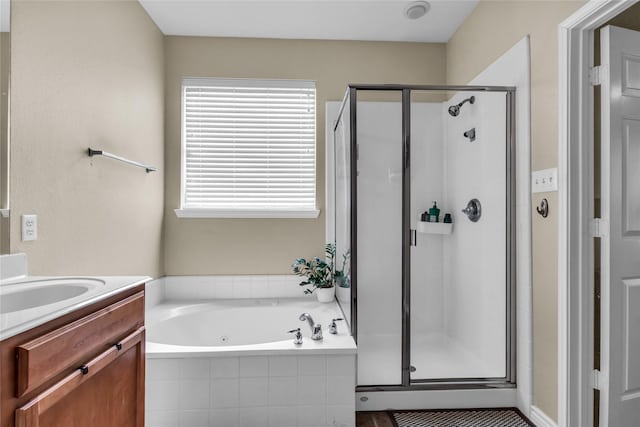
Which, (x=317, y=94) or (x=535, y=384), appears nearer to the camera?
(x=535, y=384)

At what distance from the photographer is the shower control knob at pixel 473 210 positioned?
2135mm

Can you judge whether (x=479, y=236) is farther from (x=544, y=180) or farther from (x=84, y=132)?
(x=84, y=132)

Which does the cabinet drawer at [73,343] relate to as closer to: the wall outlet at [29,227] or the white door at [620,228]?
the wall outlet at [29,227]

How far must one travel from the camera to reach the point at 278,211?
9.34 ft

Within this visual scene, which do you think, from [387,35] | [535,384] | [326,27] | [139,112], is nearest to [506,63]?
[387,35]

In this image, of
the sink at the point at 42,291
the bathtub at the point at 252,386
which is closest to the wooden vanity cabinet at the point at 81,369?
the sink at the point at 42,291

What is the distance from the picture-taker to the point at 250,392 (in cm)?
175

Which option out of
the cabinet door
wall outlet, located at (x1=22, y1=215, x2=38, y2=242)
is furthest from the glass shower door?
wall outlet, located at (x1=22, y1=215, x2=38, y2=242)

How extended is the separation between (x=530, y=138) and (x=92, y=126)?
2253 millimetres

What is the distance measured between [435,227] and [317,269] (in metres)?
1.03

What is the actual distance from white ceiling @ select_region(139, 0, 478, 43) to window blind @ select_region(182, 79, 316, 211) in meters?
0.37

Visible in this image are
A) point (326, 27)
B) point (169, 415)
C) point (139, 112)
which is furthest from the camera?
point (326, 27)

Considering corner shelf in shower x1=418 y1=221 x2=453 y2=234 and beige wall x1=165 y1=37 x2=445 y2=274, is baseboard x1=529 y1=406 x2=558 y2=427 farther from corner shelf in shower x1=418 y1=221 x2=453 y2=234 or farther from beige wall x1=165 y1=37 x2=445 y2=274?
beige wall x1=165 y1=37 x2=445 y2=274

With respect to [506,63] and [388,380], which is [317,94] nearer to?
[506,63]
